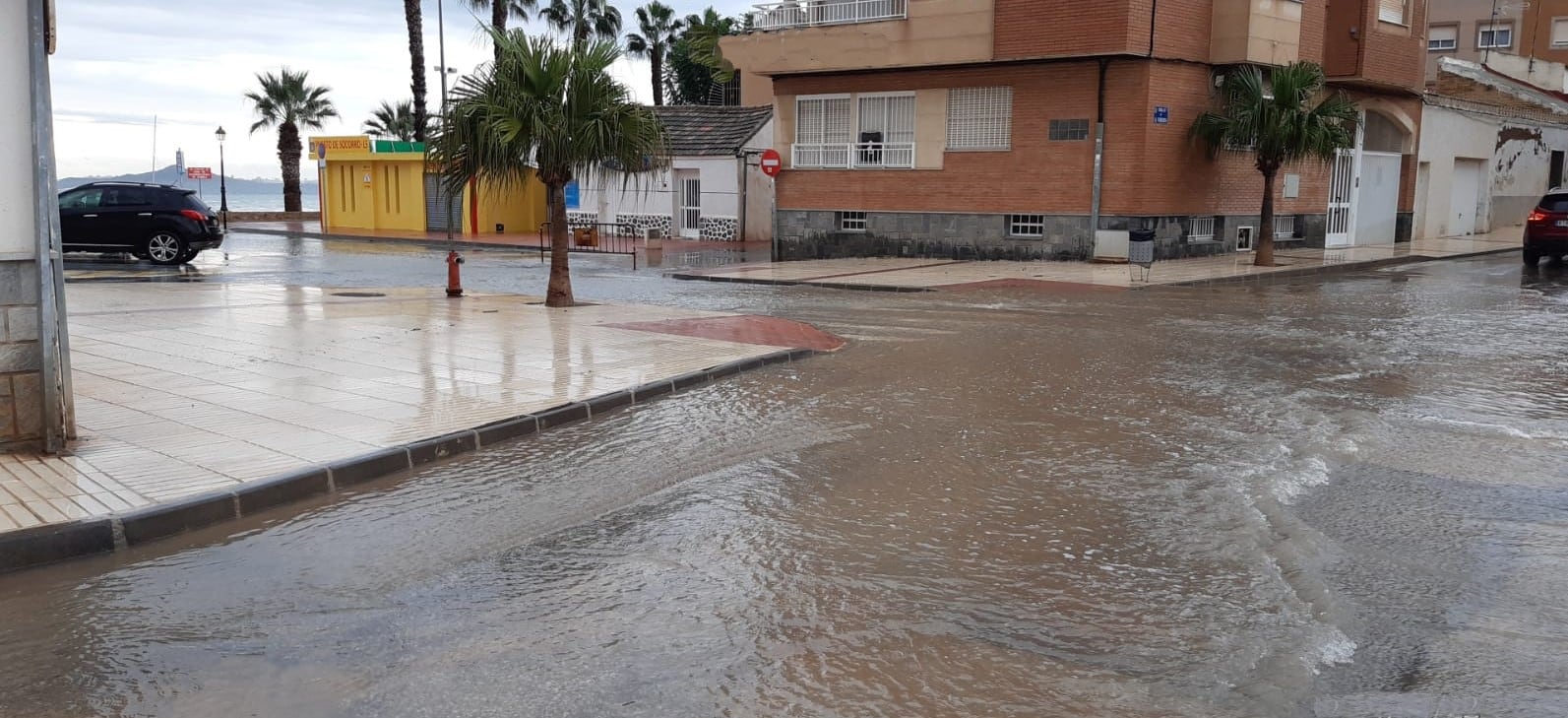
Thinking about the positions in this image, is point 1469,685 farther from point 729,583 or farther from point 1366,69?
point 1366,69

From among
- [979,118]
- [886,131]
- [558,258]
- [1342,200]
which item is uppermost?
[979,118]

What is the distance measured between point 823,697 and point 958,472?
11.0 feet

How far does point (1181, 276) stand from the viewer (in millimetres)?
22125

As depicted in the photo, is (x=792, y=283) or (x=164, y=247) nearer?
(x=792, y=283)

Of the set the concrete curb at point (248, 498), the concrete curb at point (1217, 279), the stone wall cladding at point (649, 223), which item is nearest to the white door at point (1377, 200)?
the concrete curb at point (1217, 279)

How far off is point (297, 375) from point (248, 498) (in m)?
3.85

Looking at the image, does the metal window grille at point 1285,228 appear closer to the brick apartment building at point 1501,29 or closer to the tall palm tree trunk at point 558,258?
the tall palm tree trunk at point 558,258

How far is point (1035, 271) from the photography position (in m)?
23.7

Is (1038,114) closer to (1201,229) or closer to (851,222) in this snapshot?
(1201,229)

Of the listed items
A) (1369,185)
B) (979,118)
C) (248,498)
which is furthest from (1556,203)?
(248,498)

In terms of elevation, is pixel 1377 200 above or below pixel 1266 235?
above

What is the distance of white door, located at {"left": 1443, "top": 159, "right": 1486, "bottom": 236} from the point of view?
36.3m

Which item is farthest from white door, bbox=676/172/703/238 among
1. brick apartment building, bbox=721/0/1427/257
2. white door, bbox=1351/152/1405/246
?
white door, bbox=1351/152/1405/246

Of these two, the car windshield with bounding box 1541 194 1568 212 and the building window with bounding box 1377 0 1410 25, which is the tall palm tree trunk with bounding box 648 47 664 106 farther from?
the car windshield with bounding box 1541 194 1568 212
